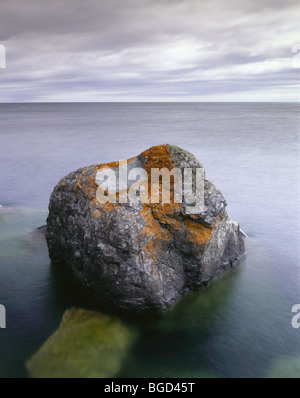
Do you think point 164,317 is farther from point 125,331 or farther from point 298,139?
point 298,139

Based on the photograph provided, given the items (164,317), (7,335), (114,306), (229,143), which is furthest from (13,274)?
(229,143)

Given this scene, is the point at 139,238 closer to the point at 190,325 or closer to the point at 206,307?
the point at 190,325

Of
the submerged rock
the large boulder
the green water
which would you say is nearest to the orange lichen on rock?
the large boulder

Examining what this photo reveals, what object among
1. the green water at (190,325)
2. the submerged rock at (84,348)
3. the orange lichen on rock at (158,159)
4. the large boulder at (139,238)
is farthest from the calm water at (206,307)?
the orange lichen on rock at (158,159)

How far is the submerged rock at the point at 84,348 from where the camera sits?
865 centimetres

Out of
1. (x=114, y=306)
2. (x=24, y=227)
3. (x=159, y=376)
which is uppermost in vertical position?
(x=24, y=227)

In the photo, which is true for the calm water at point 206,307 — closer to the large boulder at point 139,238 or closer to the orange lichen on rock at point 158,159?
the large boulder at point 139,238

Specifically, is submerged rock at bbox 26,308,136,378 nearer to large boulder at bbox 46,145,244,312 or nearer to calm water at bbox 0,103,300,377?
calm water at bbox 0,103,300,377

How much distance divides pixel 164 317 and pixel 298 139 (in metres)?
53.8

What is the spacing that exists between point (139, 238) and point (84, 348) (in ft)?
11.2

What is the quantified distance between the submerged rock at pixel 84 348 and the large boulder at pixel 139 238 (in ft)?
2.62

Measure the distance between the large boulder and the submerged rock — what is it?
80 cm
